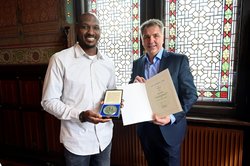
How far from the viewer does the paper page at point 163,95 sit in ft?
3.74

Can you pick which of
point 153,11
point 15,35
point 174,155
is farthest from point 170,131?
point 15,35

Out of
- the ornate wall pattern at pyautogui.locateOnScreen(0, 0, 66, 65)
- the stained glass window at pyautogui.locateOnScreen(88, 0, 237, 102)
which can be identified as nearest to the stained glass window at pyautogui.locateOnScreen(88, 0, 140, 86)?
the stained glass window at pyautogui.locateOnScreen(88, 0, 237, 102)

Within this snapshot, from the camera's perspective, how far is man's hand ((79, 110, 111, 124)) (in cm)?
116

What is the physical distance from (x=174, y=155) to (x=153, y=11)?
1.33 meters

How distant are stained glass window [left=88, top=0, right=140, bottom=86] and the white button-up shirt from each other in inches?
33.1

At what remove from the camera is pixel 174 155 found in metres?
1.39

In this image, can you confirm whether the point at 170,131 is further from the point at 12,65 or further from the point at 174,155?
the point at 12,65

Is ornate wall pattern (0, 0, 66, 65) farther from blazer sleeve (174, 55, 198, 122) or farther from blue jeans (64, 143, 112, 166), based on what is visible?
blazer sleeve (174, 55, 198, 122)

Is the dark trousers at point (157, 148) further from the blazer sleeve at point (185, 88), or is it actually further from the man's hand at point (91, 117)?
the man's hand at point (91, 117)

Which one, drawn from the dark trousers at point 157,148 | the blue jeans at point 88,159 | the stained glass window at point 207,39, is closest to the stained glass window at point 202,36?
the stained glass window at point 207,39

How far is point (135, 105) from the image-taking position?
4.11ft

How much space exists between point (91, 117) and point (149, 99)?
0.36 meters

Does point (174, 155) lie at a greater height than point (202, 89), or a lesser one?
lesser

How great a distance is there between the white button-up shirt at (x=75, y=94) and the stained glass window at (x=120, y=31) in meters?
0.84
